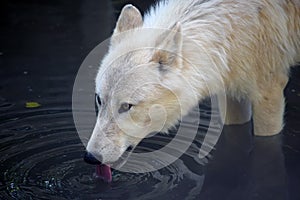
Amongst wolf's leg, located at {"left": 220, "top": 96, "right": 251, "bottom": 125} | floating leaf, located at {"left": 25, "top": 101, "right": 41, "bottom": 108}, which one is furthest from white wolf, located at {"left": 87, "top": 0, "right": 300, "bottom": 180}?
floating leaf, located at {"left": 25, "top": 101, "right": 41, "bottom": 108}

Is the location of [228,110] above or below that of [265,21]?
below

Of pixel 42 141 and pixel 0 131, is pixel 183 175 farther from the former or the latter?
pixel 0 131

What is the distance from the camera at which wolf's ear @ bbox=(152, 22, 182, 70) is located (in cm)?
534

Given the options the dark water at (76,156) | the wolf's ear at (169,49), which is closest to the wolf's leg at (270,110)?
the dark water at (76,156)

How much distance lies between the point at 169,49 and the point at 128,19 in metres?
0.58

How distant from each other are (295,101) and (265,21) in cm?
197

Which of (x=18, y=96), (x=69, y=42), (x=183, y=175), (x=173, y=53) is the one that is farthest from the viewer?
(x=69, y=42)

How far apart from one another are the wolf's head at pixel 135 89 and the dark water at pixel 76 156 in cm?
60

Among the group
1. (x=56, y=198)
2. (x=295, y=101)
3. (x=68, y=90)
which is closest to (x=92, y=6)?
(x=68, y=90)

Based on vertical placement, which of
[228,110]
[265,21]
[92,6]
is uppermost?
[265,21]

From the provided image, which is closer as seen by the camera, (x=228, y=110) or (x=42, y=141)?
(x=42, y=141)

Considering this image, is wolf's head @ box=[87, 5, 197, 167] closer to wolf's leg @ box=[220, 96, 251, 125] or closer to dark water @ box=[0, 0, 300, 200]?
dark water @ box=[0, 0, 300, 200]

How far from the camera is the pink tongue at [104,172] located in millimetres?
5859

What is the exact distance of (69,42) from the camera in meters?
9.90
